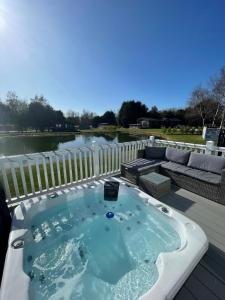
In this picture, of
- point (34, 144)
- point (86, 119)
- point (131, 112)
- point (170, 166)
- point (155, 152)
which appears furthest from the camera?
point (86, 119)

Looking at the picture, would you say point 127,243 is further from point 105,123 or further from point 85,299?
point 105,123

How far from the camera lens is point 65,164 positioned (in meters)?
3.61

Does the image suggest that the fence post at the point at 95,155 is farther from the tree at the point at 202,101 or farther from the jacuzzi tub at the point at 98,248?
the tree at the point at 202,101

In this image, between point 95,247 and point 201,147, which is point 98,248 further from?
point 201,147

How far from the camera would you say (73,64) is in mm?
5484

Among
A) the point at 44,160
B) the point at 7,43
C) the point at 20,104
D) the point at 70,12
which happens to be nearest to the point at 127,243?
the point at 44,160

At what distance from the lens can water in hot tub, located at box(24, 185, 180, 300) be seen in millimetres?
1512

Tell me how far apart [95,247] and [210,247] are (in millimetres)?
1523

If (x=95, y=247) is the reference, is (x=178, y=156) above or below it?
above

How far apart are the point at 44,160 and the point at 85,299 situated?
2.38m

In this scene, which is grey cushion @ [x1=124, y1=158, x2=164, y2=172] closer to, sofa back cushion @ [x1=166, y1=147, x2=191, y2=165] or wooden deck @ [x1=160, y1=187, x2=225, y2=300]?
sofa back cushion @ [x1=166, y1=147, x2=191, y2=165]

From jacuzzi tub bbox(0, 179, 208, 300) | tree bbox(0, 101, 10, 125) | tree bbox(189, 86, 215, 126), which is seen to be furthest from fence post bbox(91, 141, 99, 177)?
tree bbox(0, 101, 10, 125)

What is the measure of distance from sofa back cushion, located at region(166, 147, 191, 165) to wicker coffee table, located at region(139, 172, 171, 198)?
946mm

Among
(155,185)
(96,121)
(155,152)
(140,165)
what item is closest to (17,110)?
(96,121)
